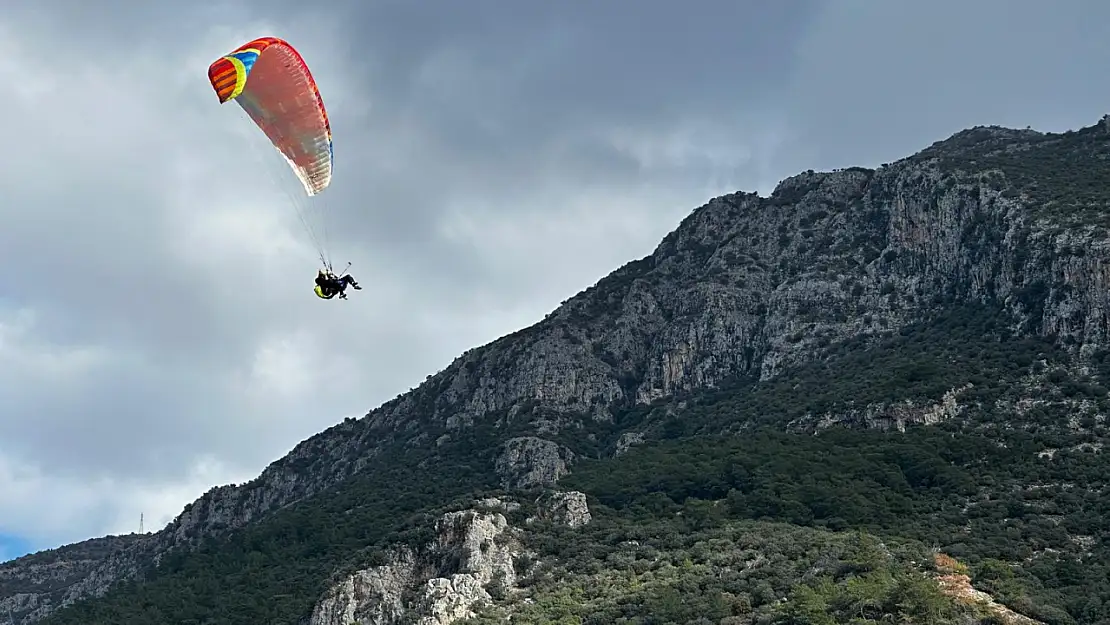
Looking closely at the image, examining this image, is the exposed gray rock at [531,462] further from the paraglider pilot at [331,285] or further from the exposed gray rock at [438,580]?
the paraglider pilot at [331,285]

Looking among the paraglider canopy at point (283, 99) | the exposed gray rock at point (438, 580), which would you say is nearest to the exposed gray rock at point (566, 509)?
the exposed gray rock at point (438, 580)

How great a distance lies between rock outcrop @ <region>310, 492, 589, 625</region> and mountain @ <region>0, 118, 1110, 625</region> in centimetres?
20

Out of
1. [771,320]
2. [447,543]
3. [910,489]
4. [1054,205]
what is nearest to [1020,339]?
[1054,205]

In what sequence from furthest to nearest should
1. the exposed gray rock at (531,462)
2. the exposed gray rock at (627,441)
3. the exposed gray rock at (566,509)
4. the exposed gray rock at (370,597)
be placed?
Result: the exposed gray rock at (627,441) → the exposed gray rock at (531,462) → the exposed gray rock at (566,509) → the exposed gray rock at (370,597)

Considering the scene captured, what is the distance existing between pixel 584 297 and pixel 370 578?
71908mm

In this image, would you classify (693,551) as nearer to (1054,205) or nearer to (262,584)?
(262,584)

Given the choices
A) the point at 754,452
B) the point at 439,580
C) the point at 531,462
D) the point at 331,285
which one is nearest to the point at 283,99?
the point at 331,285

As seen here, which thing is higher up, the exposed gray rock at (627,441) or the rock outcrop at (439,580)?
the exposed gray rock at (627,441)

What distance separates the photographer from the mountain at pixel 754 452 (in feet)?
198

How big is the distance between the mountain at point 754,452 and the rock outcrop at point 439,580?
196 mm

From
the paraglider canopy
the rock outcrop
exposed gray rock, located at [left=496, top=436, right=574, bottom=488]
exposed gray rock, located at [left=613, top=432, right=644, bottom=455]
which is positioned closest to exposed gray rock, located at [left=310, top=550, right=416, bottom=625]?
the rock outcrop

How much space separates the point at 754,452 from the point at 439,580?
2879 centimetres

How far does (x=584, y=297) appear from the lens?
5389 inches

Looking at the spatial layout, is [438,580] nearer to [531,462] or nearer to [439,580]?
[439,580]
